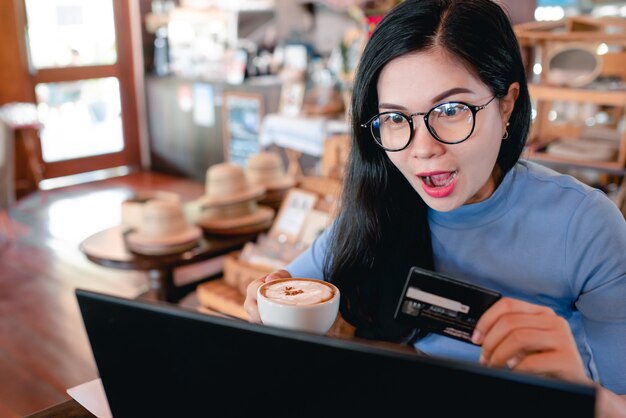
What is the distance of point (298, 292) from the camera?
0.86 m

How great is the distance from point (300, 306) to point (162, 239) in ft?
5.97

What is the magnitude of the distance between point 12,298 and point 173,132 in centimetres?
308

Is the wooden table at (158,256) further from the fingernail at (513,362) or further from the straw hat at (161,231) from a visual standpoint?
the fingernail at (513,362)

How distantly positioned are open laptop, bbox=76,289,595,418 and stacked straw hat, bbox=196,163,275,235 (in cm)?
208

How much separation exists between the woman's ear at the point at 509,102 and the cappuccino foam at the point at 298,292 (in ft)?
1.45

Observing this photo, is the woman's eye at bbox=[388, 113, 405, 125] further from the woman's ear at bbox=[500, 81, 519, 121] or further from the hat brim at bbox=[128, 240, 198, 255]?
the hat brim at bbox=[128, 240, 198, 255]

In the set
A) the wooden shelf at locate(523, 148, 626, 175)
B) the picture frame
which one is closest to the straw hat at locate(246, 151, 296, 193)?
the picture frame

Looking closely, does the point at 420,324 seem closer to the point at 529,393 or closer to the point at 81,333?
the point at 529,393

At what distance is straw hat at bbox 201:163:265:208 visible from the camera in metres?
2.75

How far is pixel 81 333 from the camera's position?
3.32 m

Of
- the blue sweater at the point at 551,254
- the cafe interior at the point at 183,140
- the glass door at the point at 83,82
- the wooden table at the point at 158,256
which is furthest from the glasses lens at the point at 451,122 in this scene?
the glass door at the point at 83,82

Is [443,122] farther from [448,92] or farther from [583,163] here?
[583,163]

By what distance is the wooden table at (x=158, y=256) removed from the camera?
2.47 meters

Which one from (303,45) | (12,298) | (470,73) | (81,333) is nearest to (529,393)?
(470,73)
